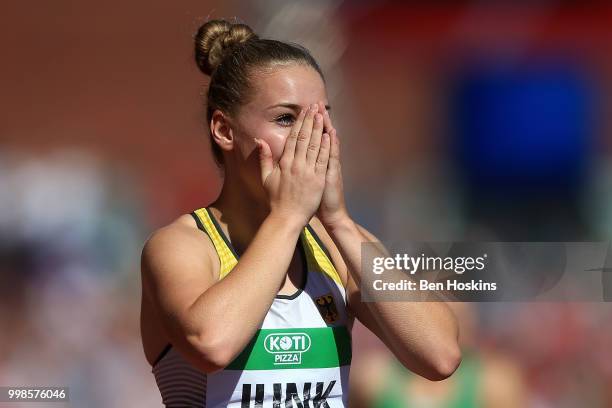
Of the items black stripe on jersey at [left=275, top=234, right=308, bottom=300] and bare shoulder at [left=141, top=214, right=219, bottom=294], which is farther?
black stripe on jersey at [left=275, top=234, right=308, bottom=300]

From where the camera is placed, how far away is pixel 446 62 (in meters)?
3.90

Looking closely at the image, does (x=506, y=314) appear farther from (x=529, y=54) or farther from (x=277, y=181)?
(x=277, y=181)

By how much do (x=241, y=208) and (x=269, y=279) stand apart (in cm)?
33

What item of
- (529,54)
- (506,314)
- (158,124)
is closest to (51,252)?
(158,124)

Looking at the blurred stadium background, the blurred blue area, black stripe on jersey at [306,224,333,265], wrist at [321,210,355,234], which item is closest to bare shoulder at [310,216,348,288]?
black stripe on jersey at [306,224,333,265]

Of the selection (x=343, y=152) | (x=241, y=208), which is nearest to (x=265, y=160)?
(x=241, y=208)

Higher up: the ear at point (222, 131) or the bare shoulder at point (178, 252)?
the ear at point (222, 131)

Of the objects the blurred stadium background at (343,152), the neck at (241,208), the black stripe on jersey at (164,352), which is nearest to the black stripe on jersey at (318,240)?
the neck at (241,208)

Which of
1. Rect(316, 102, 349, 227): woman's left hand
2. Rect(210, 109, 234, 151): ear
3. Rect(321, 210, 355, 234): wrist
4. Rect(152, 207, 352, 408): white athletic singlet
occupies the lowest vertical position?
Answer: Rect(152, 207, 352, 408): white athletic singlet

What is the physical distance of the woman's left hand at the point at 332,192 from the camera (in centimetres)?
161

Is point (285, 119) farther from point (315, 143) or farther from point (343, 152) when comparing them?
point (343, 152)

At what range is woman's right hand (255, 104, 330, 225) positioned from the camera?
61.0 inches

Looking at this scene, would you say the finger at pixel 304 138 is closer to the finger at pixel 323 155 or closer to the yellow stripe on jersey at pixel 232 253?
the finger at pixel 323 155

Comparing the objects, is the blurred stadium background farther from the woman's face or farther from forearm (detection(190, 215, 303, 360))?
forearm (detection(190, 215, 303, 360))
